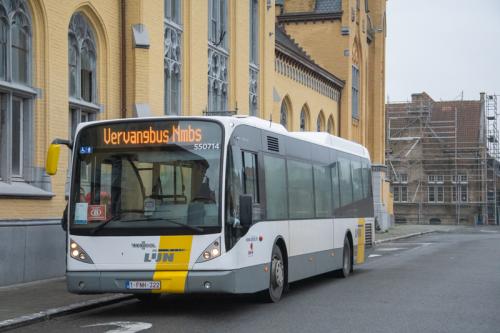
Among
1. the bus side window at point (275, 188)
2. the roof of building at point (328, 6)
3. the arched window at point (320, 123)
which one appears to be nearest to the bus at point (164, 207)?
the bus side window at point (275, 188)

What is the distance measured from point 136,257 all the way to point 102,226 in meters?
0.64

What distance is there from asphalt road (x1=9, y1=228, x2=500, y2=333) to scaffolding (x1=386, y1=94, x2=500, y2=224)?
62791 mm

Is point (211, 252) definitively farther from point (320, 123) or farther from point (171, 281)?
point (320, 123)

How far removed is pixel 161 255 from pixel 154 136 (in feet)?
5.32

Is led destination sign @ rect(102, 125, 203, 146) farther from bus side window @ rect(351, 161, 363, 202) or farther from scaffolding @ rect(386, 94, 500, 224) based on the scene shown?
scaffolding @ rect(386, 94, 500, 224)

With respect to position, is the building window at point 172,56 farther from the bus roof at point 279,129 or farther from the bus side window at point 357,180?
the bus side window at point 357,180

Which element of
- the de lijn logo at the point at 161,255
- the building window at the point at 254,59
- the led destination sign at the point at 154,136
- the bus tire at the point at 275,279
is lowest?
the bus tire at the point at 275,279

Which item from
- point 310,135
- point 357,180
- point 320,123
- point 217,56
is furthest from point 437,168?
point 310,135

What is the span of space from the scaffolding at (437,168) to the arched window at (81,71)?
61.8 m

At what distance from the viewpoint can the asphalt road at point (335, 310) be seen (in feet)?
36.3

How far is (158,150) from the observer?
40.3 ft

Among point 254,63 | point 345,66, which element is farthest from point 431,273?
point 345,66

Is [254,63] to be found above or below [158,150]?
above

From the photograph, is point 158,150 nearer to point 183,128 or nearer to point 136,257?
point 183,128
